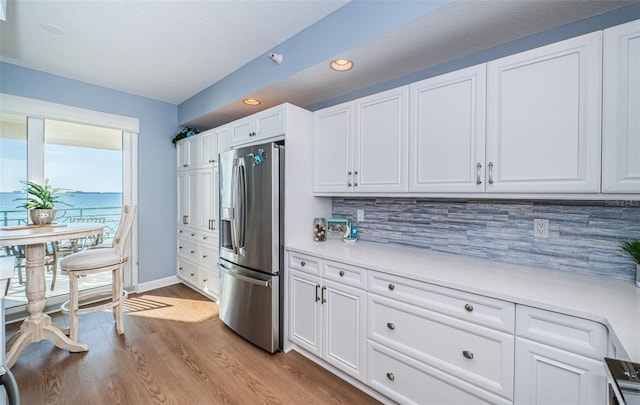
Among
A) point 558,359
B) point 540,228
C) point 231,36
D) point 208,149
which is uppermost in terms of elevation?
point 231,36

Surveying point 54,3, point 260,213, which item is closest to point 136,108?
point 54,3

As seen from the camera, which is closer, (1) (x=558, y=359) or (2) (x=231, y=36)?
(1) (x=558, y=359)

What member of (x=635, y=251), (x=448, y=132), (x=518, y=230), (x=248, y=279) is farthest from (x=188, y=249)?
(x=635, y=251)

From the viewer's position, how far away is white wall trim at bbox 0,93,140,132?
2668 mm

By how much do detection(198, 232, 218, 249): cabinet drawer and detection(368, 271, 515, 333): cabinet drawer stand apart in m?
2.15

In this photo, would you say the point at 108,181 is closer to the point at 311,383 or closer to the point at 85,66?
the point at 85,66

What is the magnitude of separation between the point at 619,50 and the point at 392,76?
4.36 ft

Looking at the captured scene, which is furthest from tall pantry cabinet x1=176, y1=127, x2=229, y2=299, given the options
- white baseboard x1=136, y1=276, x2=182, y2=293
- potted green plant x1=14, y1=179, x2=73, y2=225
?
potted green plant x1=14, y1=179, x2=73, y2=225

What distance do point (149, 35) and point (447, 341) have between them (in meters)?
3.10

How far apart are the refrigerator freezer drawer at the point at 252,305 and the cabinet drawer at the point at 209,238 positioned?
0.63 metres

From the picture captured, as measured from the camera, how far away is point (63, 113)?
9.71 feet

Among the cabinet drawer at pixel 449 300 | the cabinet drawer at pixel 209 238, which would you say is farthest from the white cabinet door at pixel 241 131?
the cabinet drawer at pixel 449 300

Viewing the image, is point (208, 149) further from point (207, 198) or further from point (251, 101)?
point (251, 101)

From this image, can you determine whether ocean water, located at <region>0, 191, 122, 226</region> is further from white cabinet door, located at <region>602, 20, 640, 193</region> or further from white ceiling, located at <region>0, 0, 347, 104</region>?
white cabinet door, located at <region>602, 20, 640, 193</region>
